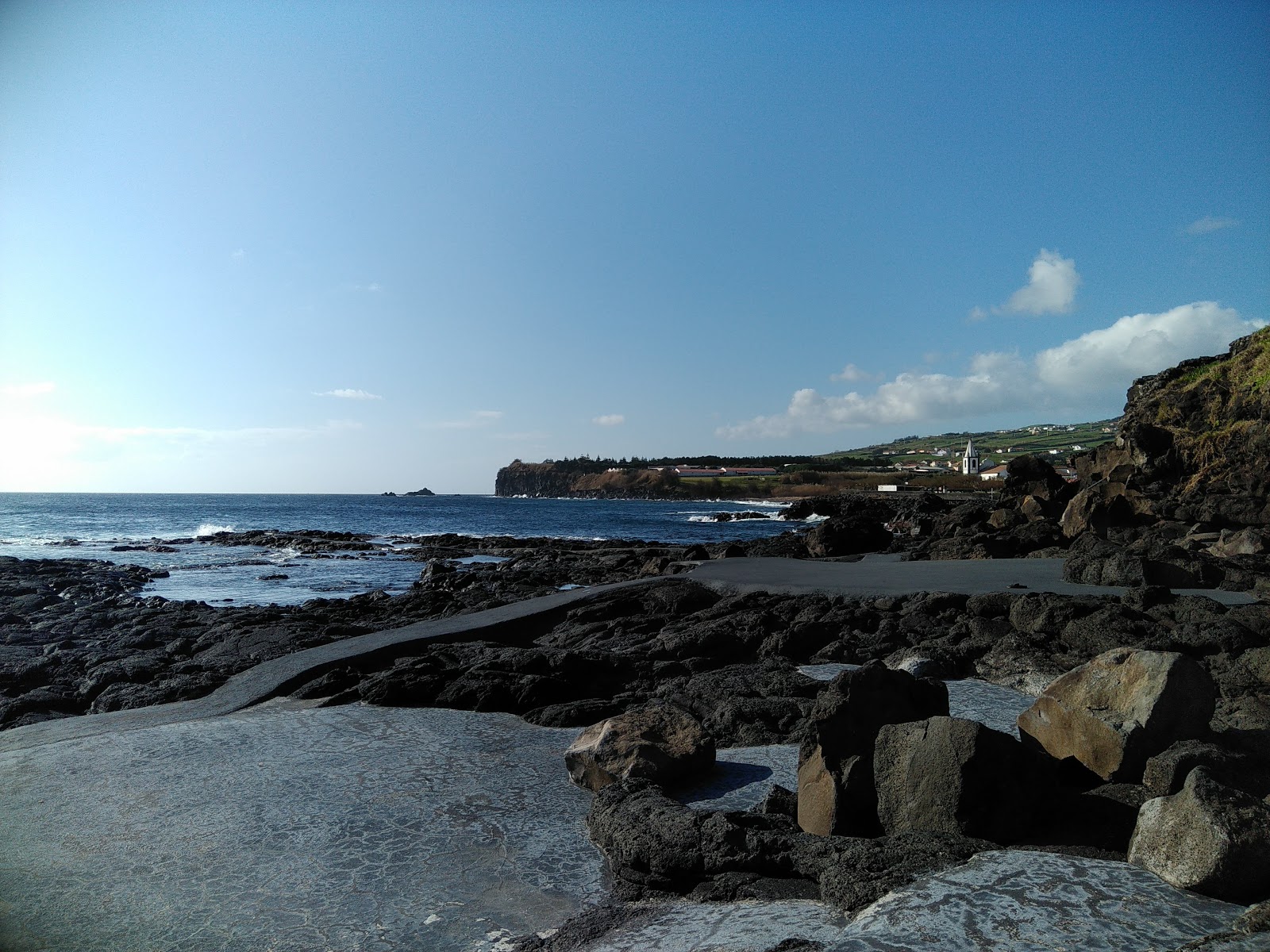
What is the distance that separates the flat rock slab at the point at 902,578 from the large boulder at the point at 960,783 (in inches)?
314

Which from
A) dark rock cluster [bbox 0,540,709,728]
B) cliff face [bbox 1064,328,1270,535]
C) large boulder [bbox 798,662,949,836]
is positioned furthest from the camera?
cliff face [bbox 1064,328,1270,535]

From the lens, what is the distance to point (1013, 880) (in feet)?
10.7

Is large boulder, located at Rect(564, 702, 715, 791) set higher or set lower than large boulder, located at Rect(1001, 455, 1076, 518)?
lower

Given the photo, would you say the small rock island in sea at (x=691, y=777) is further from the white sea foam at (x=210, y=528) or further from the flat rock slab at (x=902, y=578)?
the white sea foam at (x=210, y=528)

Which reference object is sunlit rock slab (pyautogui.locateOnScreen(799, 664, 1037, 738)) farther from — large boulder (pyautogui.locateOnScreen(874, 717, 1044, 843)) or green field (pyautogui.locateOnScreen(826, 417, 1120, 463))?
green field (pyautogui.locateOnScreen(826, 417, 1120, 463))

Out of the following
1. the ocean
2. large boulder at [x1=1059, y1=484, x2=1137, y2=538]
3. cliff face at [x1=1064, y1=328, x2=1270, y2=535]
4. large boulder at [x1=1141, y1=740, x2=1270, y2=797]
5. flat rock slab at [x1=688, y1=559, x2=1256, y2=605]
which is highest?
cliff face at [x1=1064, y1=328, x2=1270, y2=535]

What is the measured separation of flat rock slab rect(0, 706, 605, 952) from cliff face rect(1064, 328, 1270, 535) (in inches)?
720

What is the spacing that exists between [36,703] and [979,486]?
90792 millimetres

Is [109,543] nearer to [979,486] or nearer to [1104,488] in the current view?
[1104,488]

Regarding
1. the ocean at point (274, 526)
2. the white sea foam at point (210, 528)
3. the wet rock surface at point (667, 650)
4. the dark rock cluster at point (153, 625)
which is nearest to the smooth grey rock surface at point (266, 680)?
the wet rock surface at point (667, 650)

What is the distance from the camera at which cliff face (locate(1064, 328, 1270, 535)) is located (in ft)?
66.3

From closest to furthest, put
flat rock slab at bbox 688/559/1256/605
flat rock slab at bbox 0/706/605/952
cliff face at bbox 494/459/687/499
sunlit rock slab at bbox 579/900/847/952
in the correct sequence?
sunlit rock slab at bbox 579/900/847/952
flat rock slab at bbox 0/706/605/952
flat rock slab at bbox 688/559/1256/605
cliff face at bbox 494/459/687/499

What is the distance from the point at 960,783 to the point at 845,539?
20040 millimetres

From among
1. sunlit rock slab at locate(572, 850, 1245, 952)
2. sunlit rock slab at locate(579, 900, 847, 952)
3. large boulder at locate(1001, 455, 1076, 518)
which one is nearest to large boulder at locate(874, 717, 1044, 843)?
sunlit rock slab at locate(572, 850, 1245, 952)
